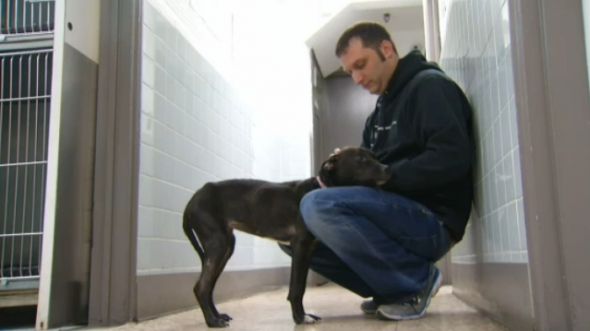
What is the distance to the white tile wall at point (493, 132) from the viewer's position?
1486mm

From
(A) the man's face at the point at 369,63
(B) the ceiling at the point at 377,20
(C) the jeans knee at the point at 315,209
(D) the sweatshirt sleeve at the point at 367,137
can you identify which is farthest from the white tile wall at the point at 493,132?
(B) the ceiling at the point at 377,20

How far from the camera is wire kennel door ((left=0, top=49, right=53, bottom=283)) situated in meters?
2.54

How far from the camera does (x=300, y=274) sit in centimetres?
208

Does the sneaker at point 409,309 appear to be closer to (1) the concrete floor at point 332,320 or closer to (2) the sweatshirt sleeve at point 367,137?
(1) the concrete floor at point 332,320

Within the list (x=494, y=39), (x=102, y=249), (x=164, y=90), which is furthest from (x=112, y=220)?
(x=494, y=39)

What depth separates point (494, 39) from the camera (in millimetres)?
1675

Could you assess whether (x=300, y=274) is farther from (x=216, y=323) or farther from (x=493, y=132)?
(x=493, y=132)

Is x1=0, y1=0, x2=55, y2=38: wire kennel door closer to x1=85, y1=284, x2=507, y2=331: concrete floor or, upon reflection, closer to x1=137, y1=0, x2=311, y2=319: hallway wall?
x1=137, y1=0, x2=311, y2=319: hallway wall

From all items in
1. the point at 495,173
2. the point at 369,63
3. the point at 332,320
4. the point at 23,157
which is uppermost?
the point at 369,63

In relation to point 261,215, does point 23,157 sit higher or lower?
higher

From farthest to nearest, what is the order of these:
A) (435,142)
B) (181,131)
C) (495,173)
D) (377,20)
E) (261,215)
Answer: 1. (377,20)
2. (181,131)
3. (261,215)
4. (435,142)
5. (495,173)

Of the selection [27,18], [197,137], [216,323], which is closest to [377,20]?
[197,137]

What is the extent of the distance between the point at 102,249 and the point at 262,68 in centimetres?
301

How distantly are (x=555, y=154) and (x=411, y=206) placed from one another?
2.42ft
